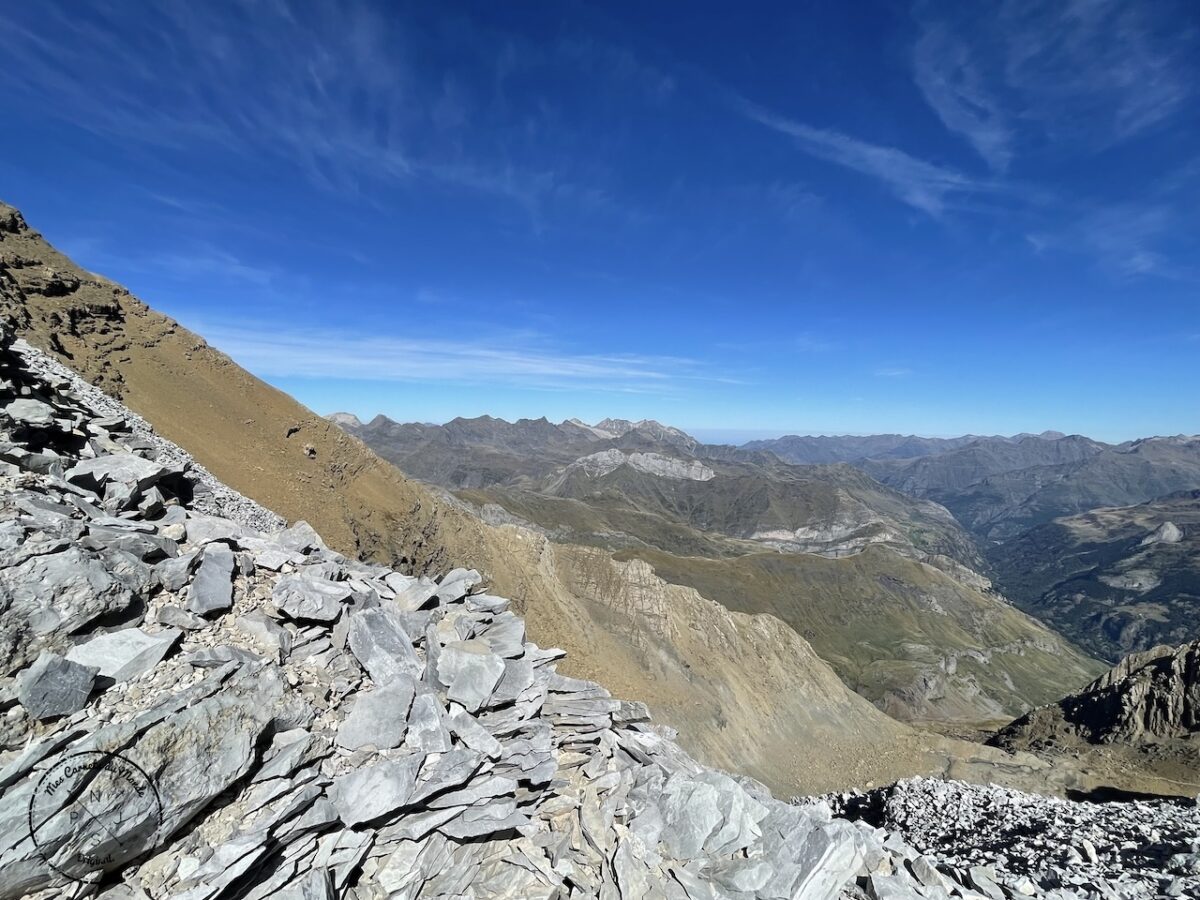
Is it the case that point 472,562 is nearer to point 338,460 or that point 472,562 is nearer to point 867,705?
point 338,460

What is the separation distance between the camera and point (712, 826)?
11.2 meters

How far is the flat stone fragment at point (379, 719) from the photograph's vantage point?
9430mm

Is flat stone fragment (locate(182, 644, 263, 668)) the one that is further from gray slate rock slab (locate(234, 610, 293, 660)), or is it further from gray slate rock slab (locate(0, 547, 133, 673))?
gray slate rock slab (locate(0, 547, 133, 673))

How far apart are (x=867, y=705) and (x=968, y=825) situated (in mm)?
38872

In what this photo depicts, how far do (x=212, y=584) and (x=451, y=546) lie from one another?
1034 inches

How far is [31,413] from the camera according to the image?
13219mm

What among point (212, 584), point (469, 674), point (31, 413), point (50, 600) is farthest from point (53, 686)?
point (31, 413)

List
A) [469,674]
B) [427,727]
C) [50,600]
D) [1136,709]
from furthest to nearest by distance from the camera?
[1136,709]
[469,674]
[427,727]
[50,600]

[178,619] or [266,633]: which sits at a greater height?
[178,619]

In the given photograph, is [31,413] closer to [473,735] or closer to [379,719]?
[379,719]

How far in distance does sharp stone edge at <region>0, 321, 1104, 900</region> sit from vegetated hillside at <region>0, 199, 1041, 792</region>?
53.0 ft

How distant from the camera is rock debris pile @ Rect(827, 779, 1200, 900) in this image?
15227 millimetres

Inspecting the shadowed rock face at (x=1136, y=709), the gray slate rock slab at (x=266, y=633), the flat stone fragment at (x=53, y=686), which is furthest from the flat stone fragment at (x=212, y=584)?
the shadowed rock face at (x=1136, y=709)

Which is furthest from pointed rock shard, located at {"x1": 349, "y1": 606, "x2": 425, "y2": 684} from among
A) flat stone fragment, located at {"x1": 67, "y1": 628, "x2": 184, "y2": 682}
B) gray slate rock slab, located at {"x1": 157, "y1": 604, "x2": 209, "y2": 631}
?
flat stone fragment, located at {"x1": 67, "y1": 628, "x2": 184, "y2": 682}
